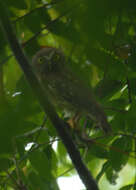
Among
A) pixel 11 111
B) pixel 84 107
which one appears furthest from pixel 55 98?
pixel 11 111

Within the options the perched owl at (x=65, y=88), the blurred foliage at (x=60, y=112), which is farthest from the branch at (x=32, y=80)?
the perched owl at (x=65, y=88)

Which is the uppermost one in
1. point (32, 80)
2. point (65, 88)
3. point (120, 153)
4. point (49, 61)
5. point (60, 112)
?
point (32, 80)

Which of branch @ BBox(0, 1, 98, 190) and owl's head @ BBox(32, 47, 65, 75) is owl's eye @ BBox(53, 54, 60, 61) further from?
branch @ BBox(0, 1, 98, 190)

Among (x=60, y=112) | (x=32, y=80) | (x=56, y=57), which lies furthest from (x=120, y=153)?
(x=56, y=57)

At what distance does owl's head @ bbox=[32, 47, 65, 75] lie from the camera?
2719mm

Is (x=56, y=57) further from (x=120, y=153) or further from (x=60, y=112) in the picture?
(x=120, y=153)

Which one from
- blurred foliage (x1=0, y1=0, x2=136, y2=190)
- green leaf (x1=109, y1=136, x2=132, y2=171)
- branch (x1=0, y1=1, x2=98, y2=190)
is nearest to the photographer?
branch (x1=0, y1=1, x2=98, y2=190)

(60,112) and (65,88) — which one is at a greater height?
(65,88)

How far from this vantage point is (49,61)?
2916 mm

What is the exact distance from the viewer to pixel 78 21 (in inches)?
39.4

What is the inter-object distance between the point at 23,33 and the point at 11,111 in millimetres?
1502

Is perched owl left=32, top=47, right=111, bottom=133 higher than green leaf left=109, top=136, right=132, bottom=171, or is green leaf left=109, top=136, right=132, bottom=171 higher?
perched owl left=32, top=47, right=111, bottom=133

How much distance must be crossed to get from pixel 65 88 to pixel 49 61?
74cm

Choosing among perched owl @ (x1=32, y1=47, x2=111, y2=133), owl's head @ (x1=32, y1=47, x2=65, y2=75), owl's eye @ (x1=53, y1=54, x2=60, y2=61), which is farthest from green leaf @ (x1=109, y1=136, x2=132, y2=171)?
owl's eye @ (x1=53, y1=54, x2=60, y2=61)
